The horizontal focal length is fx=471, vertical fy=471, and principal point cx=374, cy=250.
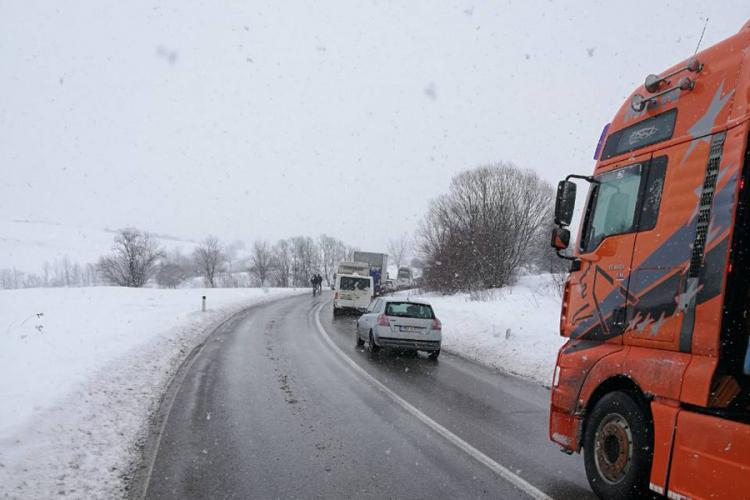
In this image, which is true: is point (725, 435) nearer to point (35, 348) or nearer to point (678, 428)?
point (678, 428)

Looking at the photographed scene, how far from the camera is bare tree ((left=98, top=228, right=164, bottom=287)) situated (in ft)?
251

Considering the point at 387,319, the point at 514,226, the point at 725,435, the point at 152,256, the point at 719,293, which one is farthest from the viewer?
the point at 152,256

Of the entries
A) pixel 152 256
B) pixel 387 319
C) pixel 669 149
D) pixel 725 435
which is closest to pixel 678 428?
pixel 725 435

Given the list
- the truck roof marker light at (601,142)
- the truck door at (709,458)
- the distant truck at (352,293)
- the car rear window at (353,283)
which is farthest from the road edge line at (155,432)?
the car rear window at (353,283)

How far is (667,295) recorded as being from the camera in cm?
362

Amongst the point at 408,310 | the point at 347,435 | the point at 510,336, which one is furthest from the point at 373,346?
the point at 347,435

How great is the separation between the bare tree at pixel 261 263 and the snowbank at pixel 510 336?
83.6 metres

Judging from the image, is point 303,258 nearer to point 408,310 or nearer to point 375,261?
point 375,261

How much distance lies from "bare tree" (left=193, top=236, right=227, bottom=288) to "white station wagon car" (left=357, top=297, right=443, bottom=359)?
8766 centimetres

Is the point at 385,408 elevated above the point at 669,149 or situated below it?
below

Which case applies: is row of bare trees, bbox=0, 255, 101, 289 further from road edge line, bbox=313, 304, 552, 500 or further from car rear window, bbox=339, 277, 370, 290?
road edge line, bbox=313, 304, 552, 500

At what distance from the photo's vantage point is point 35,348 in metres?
9.40

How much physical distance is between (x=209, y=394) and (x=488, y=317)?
11.1 meters

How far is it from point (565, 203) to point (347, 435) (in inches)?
146
